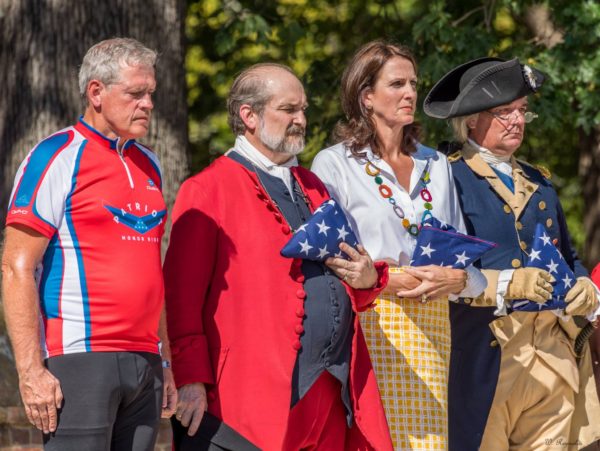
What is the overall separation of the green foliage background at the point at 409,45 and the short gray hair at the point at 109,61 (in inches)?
121

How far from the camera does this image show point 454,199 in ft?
17.8

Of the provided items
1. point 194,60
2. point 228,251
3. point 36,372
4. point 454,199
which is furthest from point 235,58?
point 36,372

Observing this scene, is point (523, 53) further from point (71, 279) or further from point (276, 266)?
point (71, 279)

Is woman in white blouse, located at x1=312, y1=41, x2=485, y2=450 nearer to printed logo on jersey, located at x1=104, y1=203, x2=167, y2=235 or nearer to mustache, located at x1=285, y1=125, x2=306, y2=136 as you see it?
mustache, located at x1=285, y1=125, x2=306, y2=136

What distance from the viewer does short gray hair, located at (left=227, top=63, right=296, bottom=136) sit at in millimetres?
4805

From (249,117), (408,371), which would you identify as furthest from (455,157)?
(249,117)

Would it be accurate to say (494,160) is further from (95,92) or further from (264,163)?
(95,92)

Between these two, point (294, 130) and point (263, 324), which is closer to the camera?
point (263, 324)

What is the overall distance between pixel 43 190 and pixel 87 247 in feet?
0.75

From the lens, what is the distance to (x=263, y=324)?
4.53 metres

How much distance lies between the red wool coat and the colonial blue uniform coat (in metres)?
0.93

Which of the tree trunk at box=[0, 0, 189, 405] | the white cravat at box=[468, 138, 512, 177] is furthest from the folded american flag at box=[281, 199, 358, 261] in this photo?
the tree trunk at box=[0, 0, 189, 405]

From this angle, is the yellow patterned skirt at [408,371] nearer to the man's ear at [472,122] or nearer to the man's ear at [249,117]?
the man's ear at [249,117]

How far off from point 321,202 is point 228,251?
50 centimetres
